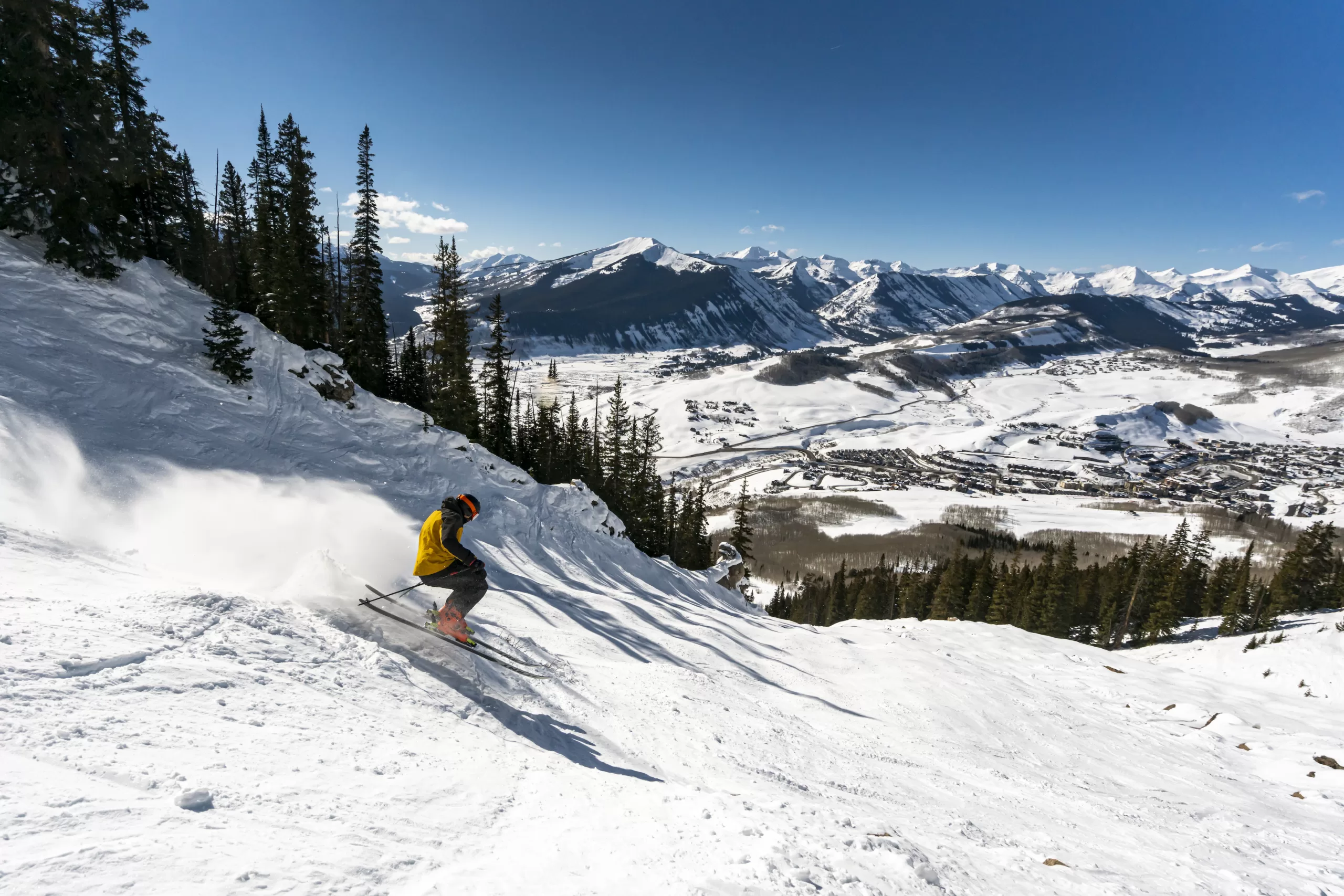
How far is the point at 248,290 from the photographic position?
2709cm

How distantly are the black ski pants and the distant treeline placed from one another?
197 ft

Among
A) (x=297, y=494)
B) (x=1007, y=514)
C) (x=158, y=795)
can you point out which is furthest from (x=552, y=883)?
(x=1007, y=514)

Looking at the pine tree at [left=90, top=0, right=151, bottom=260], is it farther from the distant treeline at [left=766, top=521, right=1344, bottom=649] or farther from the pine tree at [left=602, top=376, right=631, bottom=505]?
the distant treeline at [left=766, top=521, right=1344, bottom=649]

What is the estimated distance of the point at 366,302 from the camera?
124 ft

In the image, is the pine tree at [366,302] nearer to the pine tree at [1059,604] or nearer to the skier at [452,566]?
the skier at [452,566]

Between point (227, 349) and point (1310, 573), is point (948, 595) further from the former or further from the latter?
point (227, 349)

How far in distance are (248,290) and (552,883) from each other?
32.2m

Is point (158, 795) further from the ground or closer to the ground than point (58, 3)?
closer to the ground

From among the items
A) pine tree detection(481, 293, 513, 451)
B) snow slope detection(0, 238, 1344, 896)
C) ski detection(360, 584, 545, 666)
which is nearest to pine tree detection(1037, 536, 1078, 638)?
snow slope detection(0, 238, 1344, 896)

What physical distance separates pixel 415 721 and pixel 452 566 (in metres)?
2.82

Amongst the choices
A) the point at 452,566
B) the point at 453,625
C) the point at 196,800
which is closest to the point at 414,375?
the point at 452,566

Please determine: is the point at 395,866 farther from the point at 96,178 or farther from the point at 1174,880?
the point at 96,178

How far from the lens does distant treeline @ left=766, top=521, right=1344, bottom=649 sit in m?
53.5

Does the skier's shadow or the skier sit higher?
the skier
